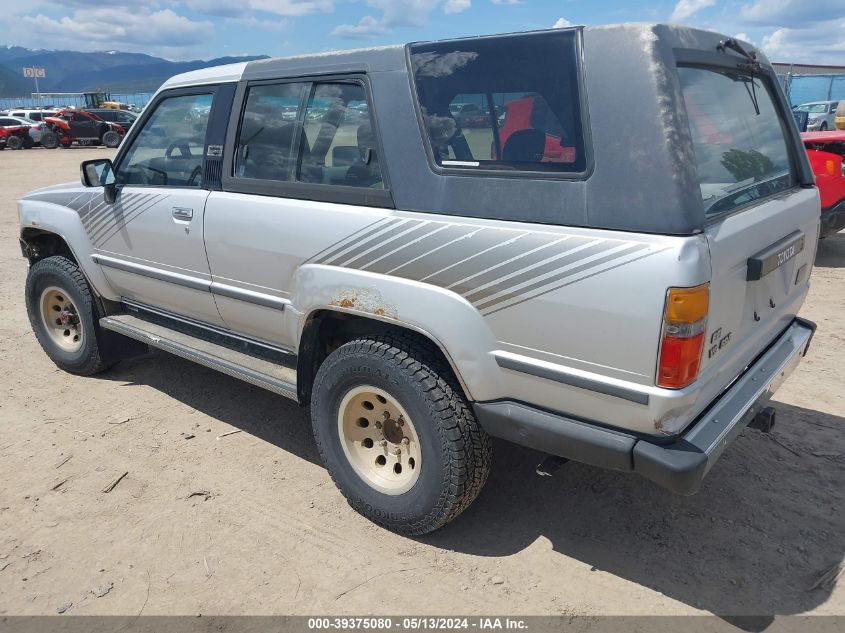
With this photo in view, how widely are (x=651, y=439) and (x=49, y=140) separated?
105 ft

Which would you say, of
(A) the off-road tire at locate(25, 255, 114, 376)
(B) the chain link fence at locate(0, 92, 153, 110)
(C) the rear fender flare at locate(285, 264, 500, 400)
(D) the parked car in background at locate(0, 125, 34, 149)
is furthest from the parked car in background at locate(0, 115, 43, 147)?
(B) the chain link fence at locate(0, 92, 153, 110)

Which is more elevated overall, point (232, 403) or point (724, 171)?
point (724, 171)

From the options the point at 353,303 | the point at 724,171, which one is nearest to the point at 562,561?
the point at 353,303

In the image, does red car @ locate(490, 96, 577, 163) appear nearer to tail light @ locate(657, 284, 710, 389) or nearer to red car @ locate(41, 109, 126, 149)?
tail light @ locate(657, 284, 710, 389)

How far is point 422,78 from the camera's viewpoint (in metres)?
2.69

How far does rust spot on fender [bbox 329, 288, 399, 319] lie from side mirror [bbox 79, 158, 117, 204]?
6.47 feet

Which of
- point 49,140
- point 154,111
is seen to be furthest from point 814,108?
point 49,140

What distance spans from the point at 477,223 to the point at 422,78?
2.21 feet

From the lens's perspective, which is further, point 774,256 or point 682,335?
point 774,256

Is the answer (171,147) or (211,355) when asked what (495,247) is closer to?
(211,355)

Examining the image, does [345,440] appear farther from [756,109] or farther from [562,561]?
[756,109]

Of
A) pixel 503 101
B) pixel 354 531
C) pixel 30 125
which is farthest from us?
pixel 30 125

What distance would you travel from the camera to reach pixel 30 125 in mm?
28328

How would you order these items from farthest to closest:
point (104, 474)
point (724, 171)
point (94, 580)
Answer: point (104, 474), point (94, 580), point (724, 171)
